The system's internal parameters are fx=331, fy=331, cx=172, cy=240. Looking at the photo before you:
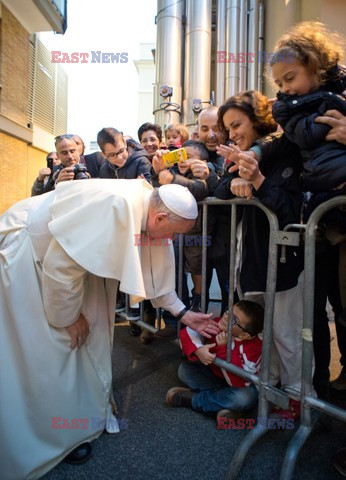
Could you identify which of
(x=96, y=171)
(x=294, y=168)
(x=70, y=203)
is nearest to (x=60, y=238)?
(x=70, y=203)

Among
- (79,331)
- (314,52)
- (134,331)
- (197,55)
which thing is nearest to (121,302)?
(134,331)

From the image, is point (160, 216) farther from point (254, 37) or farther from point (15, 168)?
point (15, 168)

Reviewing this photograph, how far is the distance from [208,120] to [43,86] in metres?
11.7

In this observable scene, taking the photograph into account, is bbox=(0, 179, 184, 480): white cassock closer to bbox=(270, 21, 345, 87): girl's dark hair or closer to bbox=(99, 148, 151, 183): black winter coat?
bbox=(270, 21, 345, 87): girl's dark hair

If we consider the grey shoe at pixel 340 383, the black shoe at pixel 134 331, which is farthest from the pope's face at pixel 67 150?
the grey shoe at pixel 340 383

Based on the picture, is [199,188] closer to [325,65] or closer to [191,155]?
[191,155]

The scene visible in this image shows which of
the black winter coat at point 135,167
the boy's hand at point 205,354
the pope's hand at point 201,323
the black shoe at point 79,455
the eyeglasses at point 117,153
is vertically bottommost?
the black shoe at point 79,455

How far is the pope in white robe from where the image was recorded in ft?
4.79

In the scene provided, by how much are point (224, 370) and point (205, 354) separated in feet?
0.52

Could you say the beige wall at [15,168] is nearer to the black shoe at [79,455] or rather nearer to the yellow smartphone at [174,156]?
the yellow smartphone at [174,156]

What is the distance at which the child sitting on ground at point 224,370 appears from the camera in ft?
6.11

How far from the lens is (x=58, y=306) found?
153 cm

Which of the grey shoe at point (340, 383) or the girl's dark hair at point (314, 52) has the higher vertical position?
the girl's dark hair at point (314, 52)

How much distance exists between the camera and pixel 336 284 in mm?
2010
